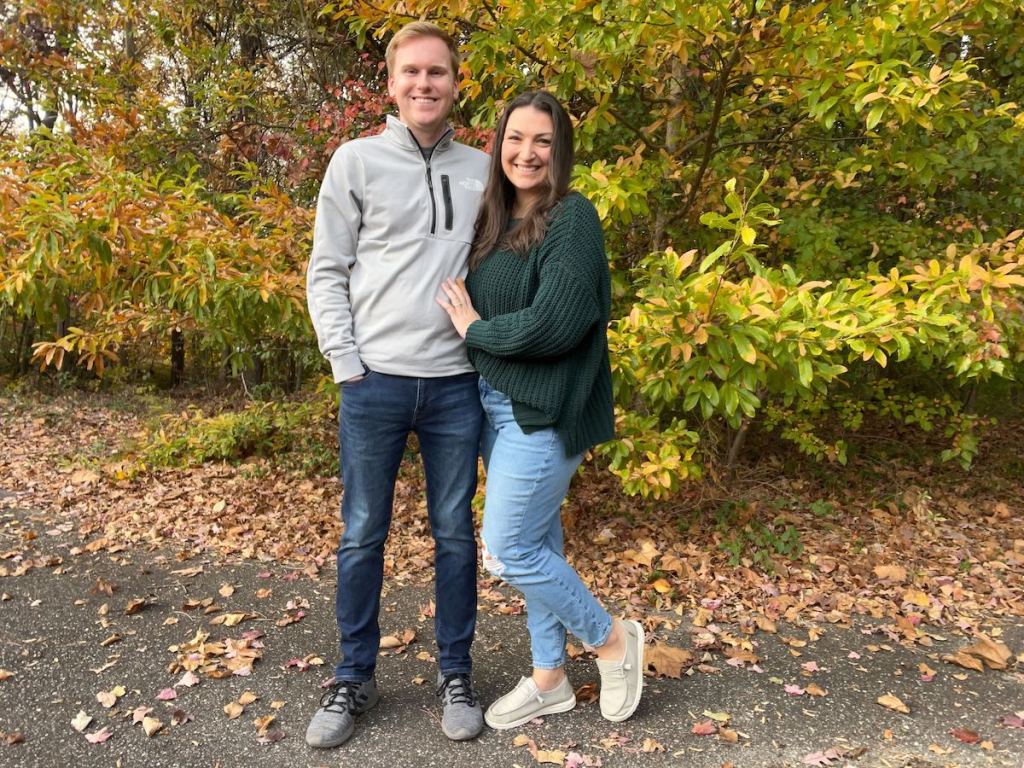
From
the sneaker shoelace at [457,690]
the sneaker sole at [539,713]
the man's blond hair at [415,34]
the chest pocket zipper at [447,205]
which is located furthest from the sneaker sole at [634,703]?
the man's blond hair at [415,34]

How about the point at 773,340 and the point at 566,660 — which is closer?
the point at 773,340

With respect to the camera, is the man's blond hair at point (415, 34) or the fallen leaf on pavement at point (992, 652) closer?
the man's blond hair at point (415, 34)

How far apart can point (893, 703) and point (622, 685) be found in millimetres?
1019

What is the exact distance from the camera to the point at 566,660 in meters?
2.94

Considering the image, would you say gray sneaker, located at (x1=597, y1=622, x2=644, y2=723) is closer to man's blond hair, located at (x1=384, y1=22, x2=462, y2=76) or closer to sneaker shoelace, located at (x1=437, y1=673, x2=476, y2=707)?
sneaker shoelace, located at (x1=437, y1=673, x2=476, y2=707)

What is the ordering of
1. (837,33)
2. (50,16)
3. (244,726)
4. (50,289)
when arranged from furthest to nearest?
(50,16) < (50,289) < (837,33) < (244,726)

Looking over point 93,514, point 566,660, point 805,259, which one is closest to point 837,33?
point 805,259

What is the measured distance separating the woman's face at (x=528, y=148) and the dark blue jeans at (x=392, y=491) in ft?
2.04

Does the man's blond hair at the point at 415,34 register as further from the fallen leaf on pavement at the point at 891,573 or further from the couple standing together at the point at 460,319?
the fallen leaf on pavement at the point at 891,573

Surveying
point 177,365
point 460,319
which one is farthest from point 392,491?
point 177,365

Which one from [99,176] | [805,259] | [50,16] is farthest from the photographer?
[50,16]

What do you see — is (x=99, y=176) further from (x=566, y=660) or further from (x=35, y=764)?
(x=566, y=660)

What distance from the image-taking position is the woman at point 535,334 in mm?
2088

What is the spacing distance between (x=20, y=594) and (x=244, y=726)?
1787mm
